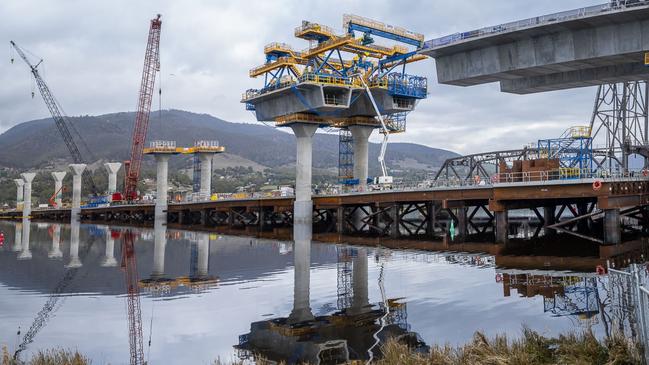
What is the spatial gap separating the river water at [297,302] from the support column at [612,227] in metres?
0.83

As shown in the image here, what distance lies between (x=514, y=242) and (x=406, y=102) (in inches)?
1100

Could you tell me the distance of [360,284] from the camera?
2241 cm

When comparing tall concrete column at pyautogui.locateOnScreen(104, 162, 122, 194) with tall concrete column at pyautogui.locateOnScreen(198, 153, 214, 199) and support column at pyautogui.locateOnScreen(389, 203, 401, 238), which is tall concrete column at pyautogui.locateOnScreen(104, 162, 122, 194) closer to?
tall concrete column at pyautogui.locateOnScreen(198, 153, 214, 199)

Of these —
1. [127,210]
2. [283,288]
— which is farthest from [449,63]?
[127,210]

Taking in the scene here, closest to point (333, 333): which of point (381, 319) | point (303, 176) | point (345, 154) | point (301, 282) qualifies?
point (381, 319)

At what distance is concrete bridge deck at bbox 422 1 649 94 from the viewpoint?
93.9 feet

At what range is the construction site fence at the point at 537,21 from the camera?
28.4 meters

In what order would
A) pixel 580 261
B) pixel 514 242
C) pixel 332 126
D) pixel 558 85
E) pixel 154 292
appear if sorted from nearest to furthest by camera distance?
pixel 154 292 < pixel 580 261 < pixel 558 85 < pixel 514 242 < pixel 332 126

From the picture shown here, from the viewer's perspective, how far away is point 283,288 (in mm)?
22344

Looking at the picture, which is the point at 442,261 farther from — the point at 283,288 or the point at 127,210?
the point at 127,210

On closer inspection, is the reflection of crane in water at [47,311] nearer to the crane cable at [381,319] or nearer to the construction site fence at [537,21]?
the crane cable at [381,319]

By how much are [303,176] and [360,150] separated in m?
9.80

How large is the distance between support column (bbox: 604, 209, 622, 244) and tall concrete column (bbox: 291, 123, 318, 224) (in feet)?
108

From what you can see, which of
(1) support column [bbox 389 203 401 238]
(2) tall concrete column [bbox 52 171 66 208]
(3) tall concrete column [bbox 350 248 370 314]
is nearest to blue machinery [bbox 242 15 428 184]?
(1) support column [bbox 389 203 401 238]
